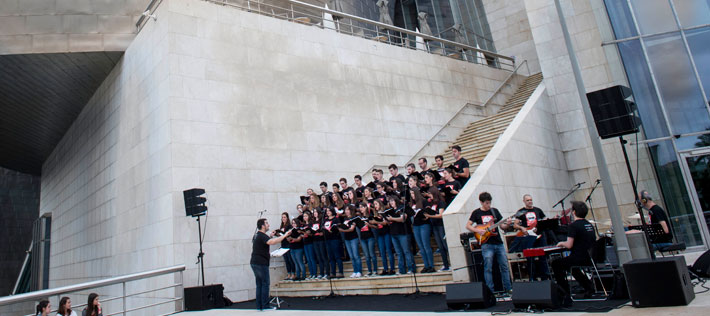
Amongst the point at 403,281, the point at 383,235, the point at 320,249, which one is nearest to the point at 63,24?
the point at 320,249

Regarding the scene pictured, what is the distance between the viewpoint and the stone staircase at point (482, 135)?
45.8ft

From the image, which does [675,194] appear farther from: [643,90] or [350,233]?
[350,233]

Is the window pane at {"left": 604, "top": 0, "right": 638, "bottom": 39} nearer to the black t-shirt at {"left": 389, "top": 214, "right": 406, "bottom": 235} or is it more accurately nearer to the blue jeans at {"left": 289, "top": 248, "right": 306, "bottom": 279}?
the black t-shirt at {"left": 389, "top": 214, "right": 406, "bottom": 235}

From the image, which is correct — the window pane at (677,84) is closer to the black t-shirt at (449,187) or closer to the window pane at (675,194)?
the window pane at (675,194)

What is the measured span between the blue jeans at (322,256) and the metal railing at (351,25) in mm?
7617

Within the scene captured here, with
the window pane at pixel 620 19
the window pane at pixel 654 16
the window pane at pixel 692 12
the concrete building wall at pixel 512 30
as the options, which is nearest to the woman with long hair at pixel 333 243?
the window pane at pixel 620 19

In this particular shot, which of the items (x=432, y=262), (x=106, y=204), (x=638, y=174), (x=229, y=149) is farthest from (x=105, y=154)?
(x=638, y=174)

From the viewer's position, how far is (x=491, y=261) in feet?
24.3

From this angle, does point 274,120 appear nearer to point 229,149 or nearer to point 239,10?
point 229,149

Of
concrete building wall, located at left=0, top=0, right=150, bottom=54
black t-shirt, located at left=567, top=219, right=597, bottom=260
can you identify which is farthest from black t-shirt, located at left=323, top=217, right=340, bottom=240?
concrete building wall, located at left=0, top=0, right=150, bottom=54

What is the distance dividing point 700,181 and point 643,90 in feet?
9.55

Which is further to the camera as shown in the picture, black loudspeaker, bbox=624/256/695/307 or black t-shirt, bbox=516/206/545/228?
black t-shirt, bbox=516/206/545/228

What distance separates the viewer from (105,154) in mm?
15773

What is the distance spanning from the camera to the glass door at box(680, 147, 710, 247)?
39.7 ft
